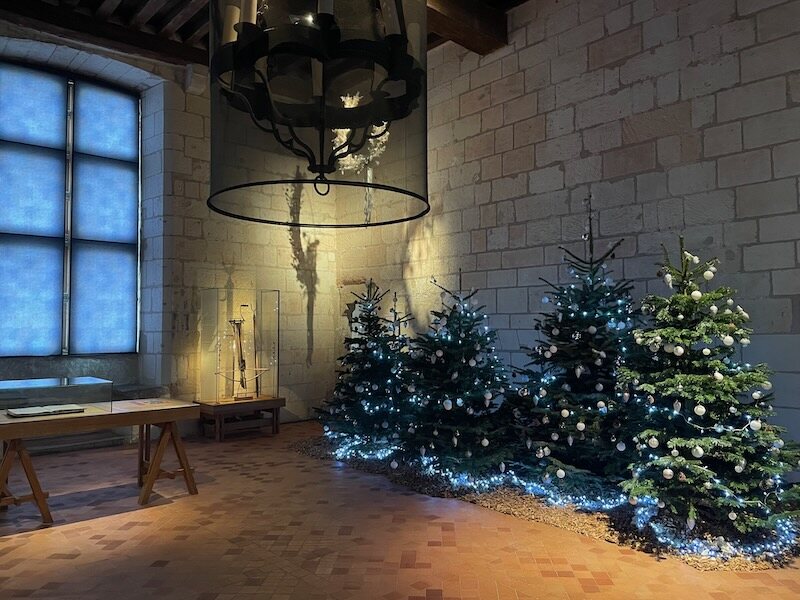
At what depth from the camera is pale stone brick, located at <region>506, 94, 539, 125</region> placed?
5.43 metres

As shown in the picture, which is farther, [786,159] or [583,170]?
[583,170]

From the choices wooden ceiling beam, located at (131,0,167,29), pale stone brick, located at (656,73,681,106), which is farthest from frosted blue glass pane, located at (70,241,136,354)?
pale stone brick, located at (656,73,681,106)

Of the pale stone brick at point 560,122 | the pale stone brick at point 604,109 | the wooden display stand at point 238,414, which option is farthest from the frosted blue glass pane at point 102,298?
the pale stone brick at point 604,109

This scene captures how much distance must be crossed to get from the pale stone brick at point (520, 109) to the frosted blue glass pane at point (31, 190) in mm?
4850

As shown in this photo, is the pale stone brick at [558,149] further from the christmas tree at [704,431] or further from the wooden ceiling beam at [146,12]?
the wooden ceiling beam at [146,12]

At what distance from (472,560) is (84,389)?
269 cm

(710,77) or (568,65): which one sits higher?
(568,65)

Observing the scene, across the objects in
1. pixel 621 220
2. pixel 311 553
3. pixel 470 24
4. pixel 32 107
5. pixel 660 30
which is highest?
pixel 470 24

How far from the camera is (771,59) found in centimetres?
393

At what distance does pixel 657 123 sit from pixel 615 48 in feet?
2.70

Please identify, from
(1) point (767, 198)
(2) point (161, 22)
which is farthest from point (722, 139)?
(2) point (161, 22)

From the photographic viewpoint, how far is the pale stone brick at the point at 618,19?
4.72m

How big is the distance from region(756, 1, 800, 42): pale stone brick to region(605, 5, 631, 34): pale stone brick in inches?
40.6

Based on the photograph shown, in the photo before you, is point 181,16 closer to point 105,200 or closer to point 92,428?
point 105,200
